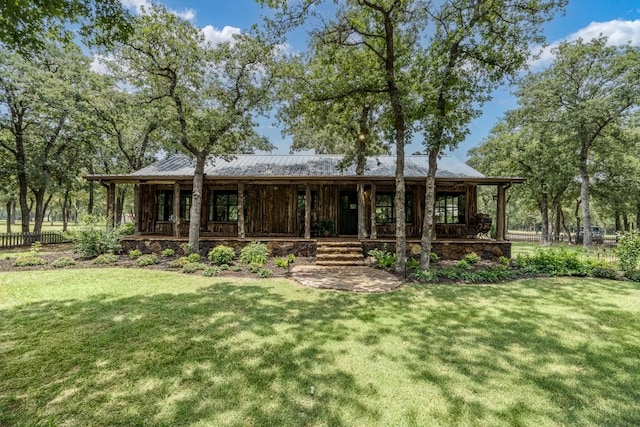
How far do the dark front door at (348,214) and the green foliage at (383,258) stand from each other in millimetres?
3033

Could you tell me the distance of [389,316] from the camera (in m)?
5.26

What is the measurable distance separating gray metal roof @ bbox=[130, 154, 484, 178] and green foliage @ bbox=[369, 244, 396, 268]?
3590mm

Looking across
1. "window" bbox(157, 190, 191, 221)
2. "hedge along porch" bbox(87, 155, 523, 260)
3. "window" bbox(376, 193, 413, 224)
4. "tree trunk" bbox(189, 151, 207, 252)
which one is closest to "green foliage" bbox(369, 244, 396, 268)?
"hedge along porch" bbox(87, 155, 523, 260)

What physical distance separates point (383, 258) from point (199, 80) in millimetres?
9160

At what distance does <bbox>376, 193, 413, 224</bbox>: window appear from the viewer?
13465 millimetres

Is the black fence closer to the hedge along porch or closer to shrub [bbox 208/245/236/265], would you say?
the hedge along porch

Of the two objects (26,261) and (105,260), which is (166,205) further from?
(26,261)

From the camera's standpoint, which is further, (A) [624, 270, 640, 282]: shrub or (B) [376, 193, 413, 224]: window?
(B) [376, 193, 413, 224]: window

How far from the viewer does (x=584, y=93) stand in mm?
16375

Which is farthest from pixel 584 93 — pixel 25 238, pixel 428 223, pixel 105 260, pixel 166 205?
pixel 25 238

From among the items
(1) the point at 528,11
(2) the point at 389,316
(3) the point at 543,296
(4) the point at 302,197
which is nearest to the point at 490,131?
(1) the point at 528,11

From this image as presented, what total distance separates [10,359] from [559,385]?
647 cm

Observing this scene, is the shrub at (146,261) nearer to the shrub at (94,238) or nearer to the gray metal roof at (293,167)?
the shrub at (94,238)

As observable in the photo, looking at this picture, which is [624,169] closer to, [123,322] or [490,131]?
[490,131]
